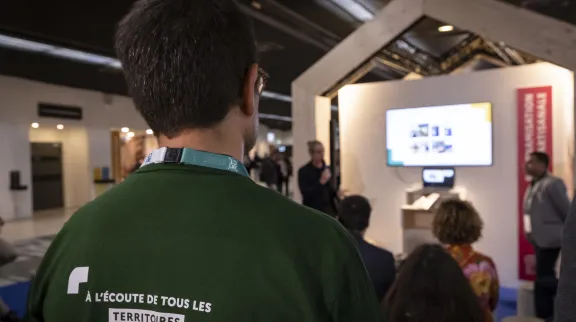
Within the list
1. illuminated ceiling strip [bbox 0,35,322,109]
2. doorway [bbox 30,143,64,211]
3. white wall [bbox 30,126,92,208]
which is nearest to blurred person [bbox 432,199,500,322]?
illuminated ceiling strip [bbox 0,35,322,109]

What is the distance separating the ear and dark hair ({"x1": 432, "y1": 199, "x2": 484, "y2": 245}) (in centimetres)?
207

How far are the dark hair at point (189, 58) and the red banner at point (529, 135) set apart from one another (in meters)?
4.87

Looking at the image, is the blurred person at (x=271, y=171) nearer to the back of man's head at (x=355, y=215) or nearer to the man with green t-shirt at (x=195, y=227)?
the back of man's head at (x=355, y=215)

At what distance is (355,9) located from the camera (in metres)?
6.41

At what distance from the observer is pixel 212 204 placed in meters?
0.61

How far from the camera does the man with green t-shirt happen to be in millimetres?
597

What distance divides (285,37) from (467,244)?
542 centimetres

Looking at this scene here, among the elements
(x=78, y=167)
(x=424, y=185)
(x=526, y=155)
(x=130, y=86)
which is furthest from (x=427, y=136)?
(x=78, y=167)

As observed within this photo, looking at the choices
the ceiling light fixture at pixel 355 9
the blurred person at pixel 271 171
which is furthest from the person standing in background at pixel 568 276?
the blurred person at pixel 271 171

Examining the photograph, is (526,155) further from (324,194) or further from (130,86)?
(130,86)

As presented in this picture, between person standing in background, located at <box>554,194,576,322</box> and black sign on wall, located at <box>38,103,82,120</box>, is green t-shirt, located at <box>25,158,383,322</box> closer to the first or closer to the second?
person standing in background, located at <box>554,194,576,322</box>

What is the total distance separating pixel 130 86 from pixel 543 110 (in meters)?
4.94

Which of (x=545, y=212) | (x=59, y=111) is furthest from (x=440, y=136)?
(x=59, y=111)

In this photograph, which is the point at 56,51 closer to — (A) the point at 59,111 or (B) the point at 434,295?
(A) the point at 59,111
